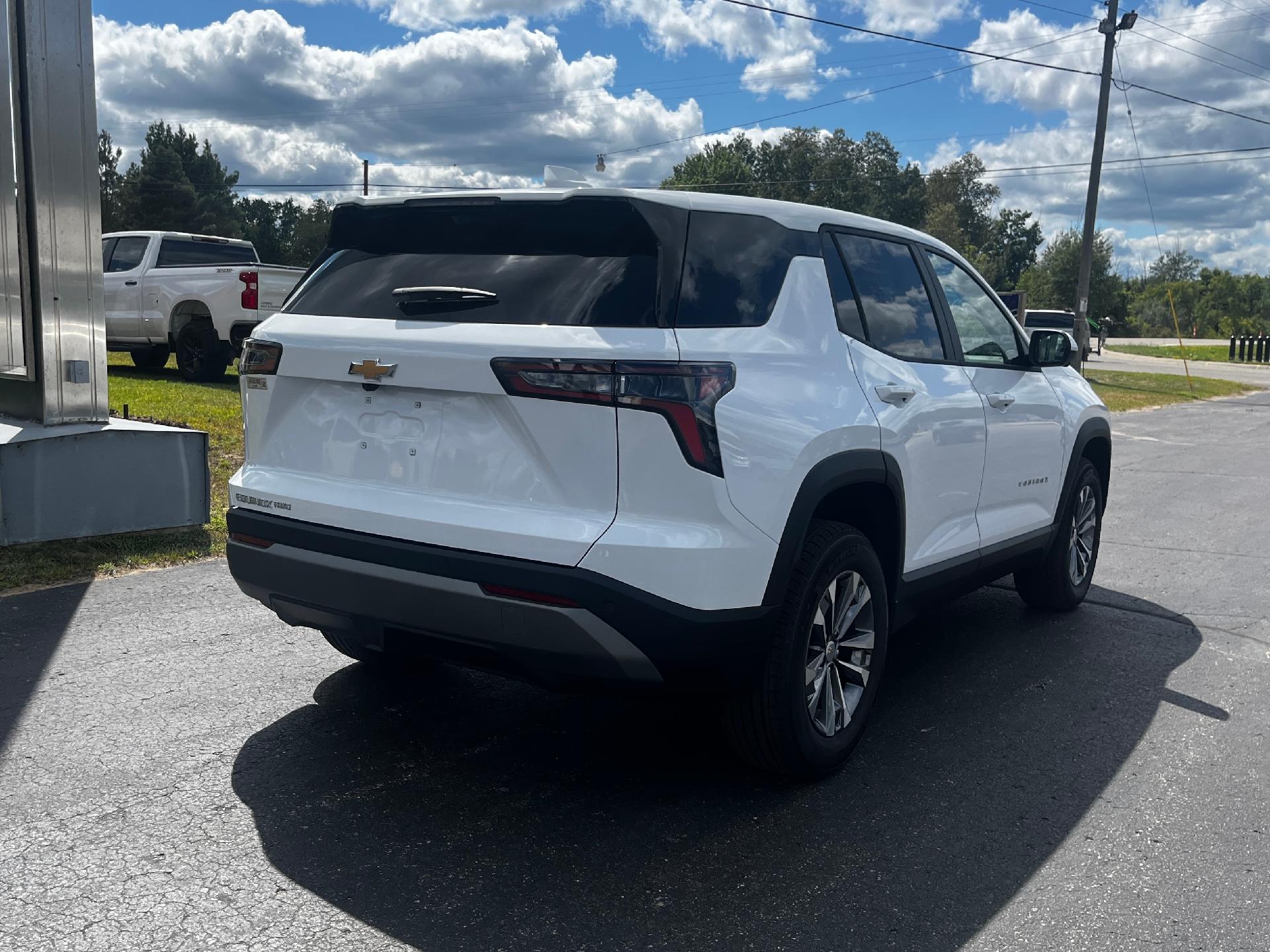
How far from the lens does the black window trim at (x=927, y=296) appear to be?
13.6 ft

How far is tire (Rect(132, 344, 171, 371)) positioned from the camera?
57.6 feet

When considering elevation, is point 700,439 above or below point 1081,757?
above

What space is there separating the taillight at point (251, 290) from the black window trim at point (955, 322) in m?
11.7

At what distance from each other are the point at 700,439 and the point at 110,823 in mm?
2027

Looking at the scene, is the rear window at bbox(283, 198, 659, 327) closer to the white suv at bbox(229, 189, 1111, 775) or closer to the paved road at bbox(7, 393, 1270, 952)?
the white suv at bbox(229, 189, 1111, 775)

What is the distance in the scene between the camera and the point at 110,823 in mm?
3350

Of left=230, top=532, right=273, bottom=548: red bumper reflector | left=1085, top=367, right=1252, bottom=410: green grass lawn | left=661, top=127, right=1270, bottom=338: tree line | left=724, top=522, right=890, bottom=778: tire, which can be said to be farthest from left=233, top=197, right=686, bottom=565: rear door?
left=661, top=127, right=1270, bottom=338: tree line

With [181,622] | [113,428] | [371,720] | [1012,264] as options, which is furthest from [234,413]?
[1012,264]

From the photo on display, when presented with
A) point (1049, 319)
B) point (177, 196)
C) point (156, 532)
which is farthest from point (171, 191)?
point (156, 532)

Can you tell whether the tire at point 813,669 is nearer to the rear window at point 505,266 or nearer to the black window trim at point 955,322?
the rear window at point 505,266

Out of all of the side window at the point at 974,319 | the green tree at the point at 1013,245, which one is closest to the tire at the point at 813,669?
the side window at the point at 974,319

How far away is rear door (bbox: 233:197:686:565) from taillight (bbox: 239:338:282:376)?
1.2 inches

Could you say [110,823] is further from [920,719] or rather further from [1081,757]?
[1081,757]

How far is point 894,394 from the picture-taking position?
163 inches
